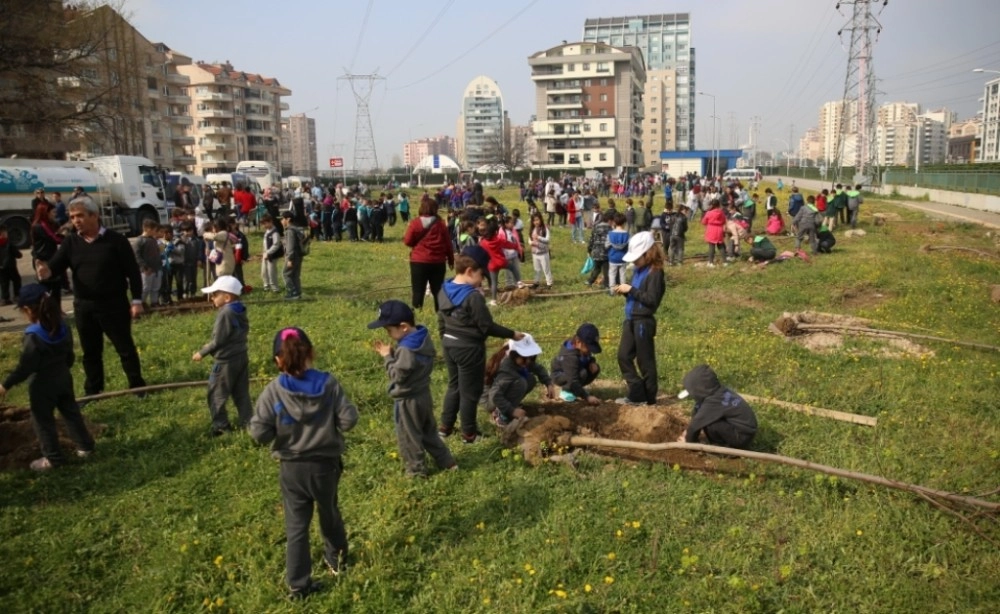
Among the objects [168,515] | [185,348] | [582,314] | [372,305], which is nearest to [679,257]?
[582,314]

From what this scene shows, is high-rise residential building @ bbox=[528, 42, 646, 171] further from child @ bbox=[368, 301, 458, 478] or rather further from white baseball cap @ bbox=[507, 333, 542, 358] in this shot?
child @ bbox=[368, 301, 458, 478]

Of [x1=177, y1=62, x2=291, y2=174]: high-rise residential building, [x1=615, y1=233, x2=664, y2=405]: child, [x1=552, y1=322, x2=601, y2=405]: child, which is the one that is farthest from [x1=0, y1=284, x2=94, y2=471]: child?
[x1=177, y1=62, x2=291, y2=174]: high-rise residential building

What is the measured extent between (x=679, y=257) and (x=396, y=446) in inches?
573

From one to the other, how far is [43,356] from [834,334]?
1006cm

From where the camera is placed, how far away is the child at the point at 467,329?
20.1ft

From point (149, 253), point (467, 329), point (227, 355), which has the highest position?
point (149, 253)

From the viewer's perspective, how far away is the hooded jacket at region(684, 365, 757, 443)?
20.4 feet

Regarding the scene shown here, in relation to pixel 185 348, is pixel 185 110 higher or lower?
higher

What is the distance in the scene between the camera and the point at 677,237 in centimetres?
1942

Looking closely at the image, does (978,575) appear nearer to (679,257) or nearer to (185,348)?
(185,348)

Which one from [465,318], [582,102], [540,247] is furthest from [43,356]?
[582,102]

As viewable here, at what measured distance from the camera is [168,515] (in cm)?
553

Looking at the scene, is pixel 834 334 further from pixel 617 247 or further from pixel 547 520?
pixel 547 520

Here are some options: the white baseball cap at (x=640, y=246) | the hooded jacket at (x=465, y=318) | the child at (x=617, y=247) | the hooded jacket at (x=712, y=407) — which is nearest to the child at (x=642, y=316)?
the white baseball cap at (x=640, y=246)
